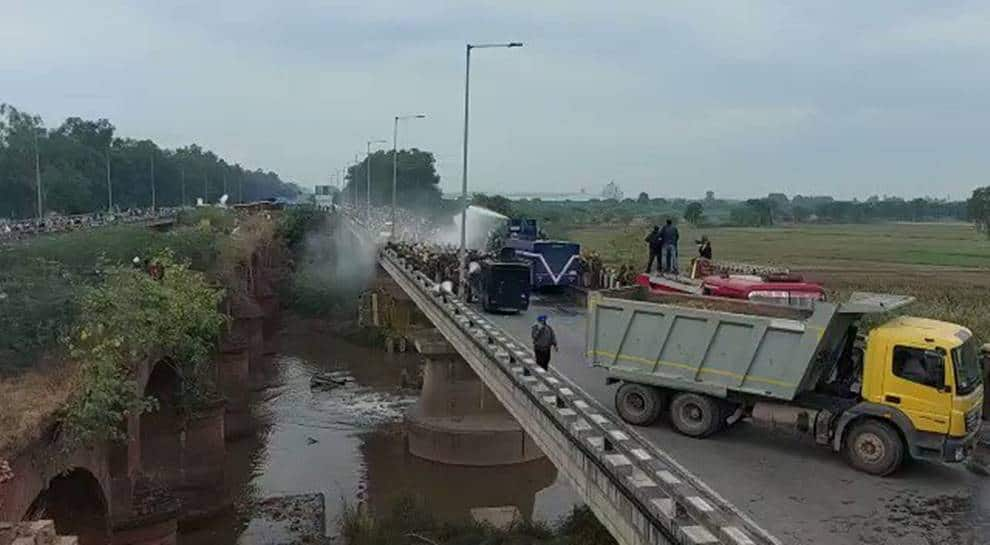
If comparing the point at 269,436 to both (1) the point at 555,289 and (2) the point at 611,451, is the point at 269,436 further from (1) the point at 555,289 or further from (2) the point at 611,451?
(2) the point at 611,451

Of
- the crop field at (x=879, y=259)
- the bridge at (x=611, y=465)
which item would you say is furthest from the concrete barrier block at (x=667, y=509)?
the crop field at (x=879, y=259)

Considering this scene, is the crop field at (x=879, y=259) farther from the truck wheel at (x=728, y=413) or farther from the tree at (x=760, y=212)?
the tree at (x=760, y=212)

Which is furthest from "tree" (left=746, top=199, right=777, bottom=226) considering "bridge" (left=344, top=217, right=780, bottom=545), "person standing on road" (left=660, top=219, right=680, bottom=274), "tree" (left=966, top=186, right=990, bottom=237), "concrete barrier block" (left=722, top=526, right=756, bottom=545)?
"concrete barrier block" (left=722, top=526, right=756, bottom=545)

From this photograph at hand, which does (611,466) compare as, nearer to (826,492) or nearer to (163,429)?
(826,492)

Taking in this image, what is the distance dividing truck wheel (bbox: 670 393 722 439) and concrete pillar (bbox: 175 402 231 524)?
61.3ft

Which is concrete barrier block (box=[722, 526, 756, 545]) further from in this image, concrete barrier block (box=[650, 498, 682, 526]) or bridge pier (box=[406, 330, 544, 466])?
bridge pier (box=[406, 330, 544, 466])

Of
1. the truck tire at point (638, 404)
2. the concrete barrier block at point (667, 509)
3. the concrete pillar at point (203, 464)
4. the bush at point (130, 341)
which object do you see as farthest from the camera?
the concrete pillar at point (203, 464)

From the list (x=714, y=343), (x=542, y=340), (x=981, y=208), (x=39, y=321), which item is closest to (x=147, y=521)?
(x=39, y=321)

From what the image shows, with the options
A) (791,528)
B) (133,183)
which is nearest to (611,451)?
(791,528)

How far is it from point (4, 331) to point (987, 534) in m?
21.1

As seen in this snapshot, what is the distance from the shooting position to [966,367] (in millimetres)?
13023

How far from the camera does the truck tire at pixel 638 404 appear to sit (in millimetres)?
15359

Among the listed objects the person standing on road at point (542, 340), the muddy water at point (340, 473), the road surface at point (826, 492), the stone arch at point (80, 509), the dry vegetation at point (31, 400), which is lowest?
the muddy water at point (340, 473)

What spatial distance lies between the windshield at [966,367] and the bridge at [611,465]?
12.6 feet
